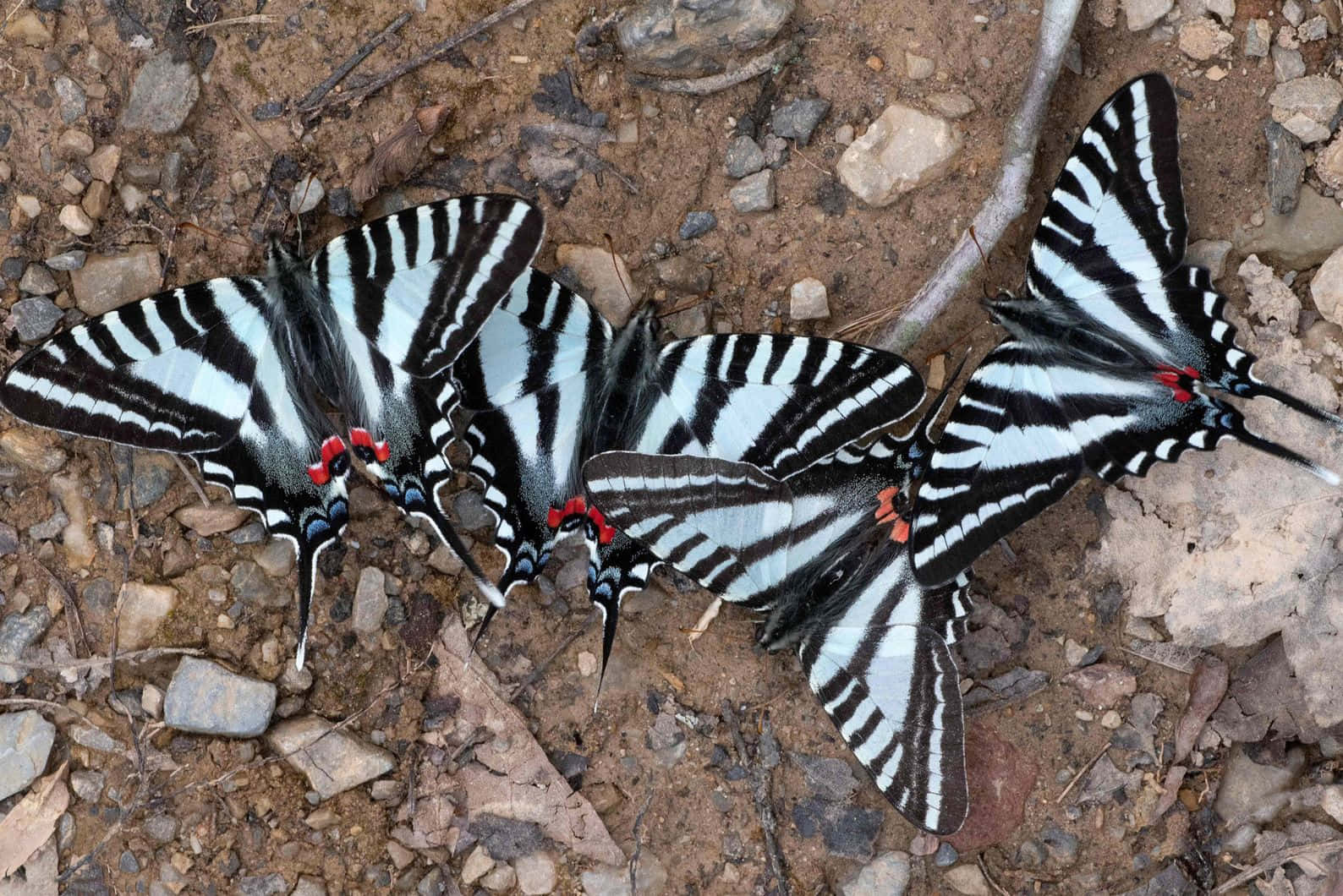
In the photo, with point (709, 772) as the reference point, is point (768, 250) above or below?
above

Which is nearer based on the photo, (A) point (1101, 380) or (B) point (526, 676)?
(A) point (1101, 380)

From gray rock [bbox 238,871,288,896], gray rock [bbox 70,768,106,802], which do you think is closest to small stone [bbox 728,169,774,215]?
gray rock [bbox 238,871,288,896]

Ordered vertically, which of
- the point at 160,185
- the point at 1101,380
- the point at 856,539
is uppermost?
the point at 160,185

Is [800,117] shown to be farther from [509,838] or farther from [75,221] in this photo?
[509,838]

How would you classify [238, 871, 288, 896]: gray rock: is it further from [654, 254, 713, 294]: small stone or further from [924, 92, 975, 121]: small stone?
[924, 92, 975, 121]: small stone

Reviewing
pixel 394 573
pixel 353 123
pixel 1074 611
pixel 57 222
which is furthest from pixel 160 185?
pixel 1074 611

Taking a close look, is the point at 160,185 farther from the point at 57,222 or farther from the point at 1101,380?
the point at 1101,380

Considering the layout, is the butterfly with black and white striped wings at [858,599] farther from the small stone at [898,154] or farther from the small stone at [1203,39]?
the small stone at [1203,39]
